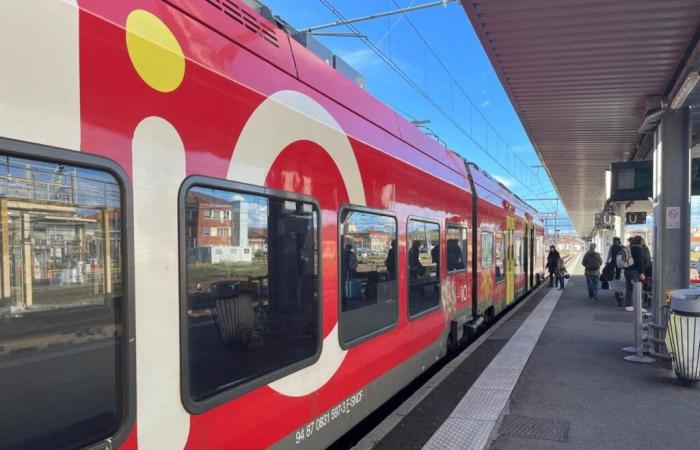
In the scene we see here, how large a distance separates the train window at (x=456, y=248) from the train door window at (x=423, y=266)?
1.64ft

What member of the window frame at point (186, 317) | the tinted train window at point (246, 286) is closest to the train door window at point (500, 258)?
the tinted train window at point (246, 286)

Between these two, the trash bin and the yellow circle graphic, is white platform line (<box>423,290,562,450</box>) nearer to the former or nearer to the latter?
the trash bin

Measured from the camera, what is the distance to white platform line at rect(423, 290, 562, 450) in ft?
13.8

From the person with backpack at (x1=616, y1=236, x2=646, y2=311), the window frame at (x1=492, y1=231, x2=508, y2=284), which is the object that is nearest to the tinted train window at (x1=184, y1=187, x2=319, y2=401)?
the window frame at (x1=492, y1=231, x2=508, y2=284)

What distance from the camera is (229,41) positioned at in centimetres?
274

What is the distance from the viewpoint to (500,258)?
Answer: 10.3m

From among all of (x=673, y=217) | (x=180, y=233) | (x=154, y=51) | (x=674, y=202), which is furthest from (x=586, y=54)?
(x=180, y=233)

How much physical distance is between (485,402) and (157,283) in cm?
390

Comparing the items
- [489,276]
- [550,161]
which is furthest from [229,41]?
[550,161]

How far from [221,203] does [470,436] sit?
9.66ft

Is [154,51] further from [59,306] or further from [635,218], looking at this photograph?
[635,218]

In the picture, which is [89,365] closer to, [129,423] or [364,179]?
[129,423]

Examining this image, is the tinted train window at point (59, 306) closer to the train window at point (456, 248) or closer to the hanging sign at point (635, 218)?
the train window at point (456, 248)

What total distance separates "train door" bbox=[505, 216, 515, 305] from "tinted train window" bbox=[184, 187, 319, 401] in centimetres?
859
